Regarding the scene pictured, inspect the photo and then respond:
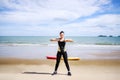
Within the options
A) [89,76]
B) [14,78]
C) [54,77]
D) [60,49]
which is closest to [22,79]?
[14,78]

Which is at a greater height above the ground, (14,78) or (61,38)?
(61,38)

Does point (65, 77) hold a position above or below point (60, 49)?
below

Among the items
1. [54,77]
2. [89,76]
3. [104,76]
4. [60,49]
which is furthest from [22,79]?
[104,76]

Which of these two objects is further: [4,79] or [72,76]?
[72,76]

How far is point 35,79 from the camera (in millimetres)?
6309

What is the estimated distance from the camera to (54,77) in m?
6.61

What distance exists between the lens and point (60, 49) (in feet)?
22.3

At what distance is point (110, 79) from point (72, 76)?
1.03 metres

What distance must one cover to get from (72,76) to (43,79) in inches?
35.5

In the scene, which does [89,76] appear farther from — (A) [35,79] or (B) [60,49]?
(A) [35,79]

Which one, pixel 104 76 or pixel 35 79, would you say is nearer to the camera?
pixel 35 79

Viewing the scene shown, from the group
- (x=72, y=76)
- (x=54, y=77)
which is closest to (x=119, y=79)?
(x=72, y=76)

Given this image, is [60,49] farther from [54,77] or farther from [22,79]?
[22,79]

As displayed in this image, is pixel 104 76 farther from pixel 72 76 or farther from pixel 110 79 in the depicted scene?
pixel 72 76
